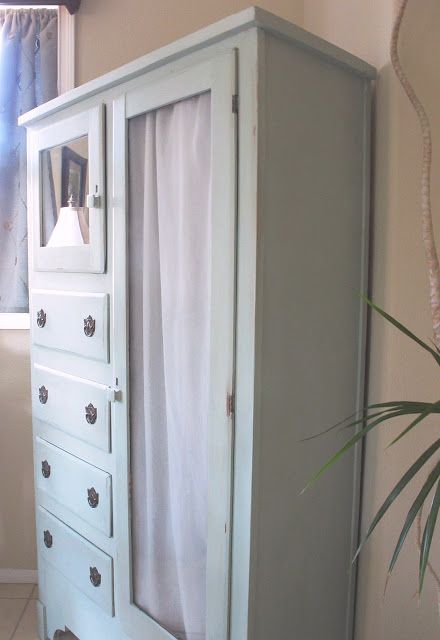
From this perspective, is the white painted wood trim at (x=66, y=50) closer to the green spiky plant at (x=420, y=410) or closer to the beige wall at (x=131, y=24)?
the beige wall at (x=131, y=24)

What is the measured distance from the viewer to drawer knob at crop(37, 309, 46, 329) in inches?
64.7

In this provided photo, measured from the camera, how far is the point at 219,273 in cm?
112

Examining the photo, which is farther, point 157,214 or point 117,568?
point 117,568

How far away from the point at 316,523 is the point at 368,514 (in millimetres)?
179

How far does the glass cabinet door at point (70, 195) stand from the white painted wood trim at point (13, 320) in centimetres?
47

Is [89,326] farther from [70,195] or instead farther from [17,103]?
[17,103]

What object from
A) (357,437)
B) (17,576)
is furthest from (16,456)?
(357,437)

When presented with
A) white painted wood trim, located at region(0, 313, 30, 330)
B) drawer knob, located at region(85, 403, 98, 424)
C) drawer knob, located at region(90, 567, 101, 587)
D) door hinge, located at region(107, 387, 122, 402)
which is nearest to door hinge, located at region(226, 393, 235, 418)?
door hinge, located at region(107, 387, 122, 402)

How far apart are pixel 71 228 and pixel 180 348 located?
21.7 inches

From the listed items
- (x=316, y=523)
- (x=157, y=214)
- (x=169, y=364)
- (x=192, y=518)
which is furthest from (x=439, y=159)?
(x=192, y=518)

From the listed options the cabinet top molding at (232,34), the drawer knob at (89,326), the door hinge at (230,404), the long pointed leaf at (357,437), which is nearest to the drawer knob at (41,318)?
the drawer knob at (89,326)

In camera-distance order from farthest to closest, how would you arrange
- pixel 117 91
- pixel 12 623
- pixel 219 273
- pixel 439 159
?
pixel 12 623 → pixel 117 91 → pixel 439 159 → pixel 219 273

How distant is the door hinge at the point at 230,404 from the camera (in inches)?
44.1

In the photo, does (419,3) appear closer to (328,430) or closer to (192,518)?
(328,430)
